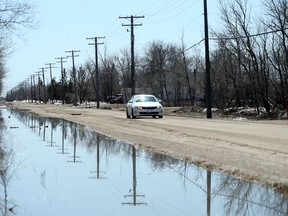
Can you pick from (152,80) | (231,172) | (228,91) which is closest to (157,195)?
(231,172)

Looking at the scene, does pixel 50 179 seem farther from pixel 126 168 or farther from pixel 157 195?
pixel 157 195

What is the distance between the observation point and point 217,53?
55.8 metres

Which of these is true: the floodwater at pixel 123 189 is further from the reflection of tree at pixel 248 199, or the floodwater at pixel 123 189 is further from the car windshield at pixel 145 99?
the car windshield at pixel 145 99

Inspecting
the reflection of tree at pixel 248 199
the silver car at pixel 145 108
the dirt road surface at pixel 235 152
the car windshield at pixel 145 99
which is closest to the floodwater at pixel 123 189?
the reflection of tree at pixel 248 199

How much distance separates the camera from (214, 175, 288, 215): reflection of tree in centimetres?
751

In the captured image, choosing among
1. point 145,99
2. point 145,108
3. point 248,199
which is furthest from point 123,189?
point 145,99

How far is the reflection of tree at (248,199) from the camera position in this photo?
7.51 meters

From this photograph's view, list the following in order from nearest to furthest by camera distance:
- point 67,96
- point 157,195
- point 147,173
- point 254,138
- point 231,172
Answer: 1. point 157,195
2. point 231,172
3. point 147,173
4. point 254,138
5. point 67,96

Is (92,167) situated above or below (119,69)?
below

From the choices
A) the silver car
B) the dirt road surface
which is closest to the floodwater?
the dirt road surface

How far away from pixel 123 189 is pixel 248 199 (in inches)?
96.9

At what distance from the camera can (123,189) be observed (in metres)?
9.55

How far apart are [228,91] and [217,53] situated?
19.2 ft

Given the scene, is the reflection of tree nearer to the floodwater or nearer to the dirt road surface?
the floodwater
